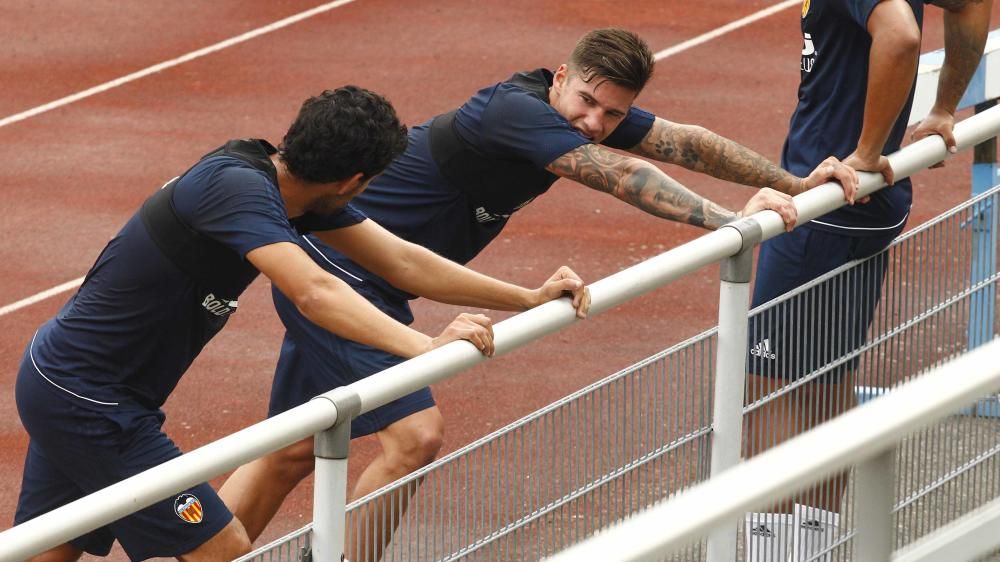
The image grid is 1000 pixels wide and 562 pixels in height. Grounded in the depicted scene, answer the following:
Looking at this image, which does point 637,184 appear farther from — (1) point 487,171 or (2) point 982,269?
(2) point 982,269

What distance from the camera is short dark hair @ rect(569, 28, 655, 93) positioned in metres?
4.59

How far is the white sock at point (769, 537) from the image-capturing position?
370 centimetres

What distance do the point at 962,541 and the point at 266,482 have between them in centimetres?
284

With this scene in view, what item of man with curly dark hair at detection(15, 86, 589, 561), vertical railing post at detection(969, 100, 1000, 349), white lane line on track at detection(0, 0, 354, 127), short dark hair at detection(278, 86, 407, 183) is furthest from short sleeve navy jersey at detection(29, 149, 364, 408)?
white lane line on track at detection(0, 0, 354, 127)

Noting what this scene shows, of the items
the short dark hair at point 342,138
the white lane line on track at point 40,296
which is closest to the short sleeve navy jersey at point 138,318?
the short dark hair at point 342,138

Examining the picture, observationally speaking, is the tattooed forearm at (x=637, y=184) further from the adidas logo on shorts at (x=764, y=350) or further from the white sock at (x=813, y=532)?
the white sock at (x=813, y=532)

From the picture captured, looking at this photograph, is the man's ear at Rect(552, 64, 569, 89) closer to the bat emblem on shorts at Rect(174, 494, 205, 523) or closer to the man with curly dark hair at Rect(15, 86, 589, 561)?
the man with curly dark hair at Rect(15, 86, 589, 561)

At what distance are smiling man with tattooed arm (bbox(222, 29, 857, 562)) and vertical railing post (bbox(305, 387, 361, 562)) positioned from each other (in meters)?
1.15

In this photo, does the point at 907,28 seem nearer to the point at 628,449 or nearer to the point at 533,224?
the point at 628,449

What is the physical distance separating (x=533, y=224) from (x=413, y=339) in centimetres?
572

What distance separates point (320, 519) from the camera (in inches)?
130

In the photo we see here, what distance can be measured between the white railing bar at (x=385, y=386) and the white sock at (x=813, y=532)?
0.69m

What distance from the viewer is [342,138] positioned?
160 inches

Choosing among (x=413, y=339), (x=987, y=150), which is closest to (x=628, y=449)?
(x=413, y=339)
